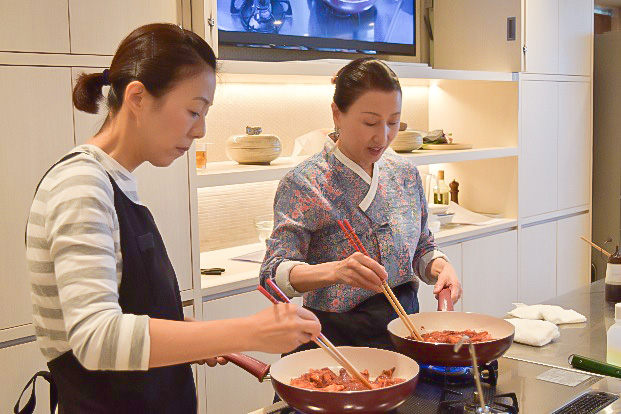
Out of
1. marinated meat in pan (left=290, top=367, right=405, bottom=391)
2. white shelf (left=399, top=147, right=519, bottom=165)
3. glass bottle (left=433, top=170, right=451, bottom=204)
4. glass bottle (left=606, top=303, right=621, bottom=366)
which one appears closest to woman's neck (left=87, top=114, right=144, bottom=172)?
marinated meat in pan (left=290, top=367, right=405, bottom=391)

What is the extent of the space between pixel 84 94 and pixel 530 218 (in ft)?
11.5

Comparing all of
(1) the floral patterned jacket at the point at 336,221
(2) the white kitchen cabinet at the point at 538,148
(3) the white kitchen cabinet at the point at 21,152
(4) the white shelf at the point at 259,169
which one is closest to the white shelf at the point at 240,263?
(2) the white kitchen cabinet at the point at 538,148

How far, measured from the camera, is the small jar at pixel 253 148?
10.5 ft

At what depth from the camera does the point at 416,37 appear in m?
4.55

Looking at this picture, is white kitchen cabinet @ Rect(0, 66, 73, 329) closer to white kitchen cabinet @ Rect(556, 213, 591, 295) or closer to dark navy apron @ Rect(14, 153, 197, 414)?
dark navy apron @ Rect(14, 153, 197, 414)

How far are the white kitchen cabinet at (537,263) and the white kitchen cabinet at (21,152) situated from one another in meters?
3.01

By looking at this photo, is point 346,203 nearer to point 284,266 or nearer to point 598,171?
point 284,266

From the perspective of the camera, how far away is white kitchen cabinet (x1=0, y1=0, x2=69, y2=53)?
2275mm

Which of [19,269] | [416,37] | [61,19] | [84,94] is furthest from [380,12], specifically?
[84,94]

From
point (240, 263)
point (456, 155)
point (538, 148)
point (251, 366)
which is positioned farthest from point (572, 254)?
point (251, 366)

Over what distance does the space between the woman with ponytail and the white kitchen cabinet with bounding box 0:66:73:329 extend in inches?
31.5

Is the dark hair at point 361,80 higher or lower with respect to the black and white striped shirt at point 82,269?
higher

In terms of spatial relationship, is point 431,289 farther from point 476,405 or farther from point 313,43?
point 476,405

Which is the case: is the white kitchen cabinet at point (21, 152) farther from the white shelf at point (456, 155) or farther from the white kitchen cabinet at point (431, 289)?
the white kitchen cabinet at point (431, 289)
